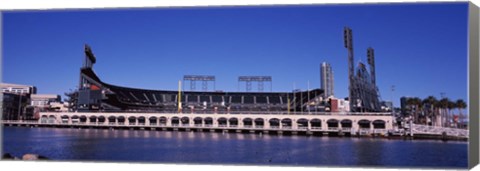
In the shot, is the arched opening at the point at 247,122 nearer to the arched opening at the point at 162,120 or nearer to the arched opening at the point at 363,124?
the arched opening at the point at 162,120

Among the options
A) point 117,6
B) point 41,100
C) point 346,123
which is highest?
point 117,6

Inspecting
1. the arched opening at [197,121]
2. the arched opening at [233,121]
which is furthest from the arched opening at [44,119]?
the arched opening at [233,121]

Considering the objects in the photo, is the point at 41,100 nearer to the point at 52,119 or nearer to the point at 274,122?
the point at 52,119

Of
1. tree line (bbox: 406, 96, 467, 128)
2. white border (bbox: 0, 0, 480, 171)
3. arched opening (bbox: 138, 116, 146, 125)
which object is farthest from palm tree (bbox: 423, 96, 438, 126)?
arched opening (bbox: 138, 116, 146, 125)

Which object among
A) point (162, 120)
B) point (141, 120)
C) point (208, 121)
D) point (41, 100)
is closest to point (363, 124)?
point (208, 121)

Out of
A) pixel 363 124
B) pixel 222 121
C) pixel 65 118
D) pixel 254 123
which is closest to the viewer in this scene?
pixel 363 124

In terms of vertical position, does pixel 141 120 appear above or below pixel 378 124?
below

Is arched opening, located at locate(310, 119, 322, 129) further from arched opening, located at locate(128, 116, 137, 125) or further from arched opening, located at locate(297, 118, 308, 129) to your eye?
arched opening, located at locate(128, 116, 137, 125)

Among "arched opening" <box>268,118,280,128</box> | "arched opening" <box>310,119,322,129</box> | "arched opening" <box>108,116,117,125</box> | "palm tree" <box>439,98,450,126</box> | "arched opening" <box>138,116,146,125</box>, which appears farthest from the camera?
"arched opening" <box>108,116,117,125</box>

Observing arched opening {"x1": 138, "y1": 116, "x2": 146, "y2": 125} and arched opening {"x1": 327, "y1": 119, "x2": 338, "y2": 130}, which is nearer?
arched opening {"x1": 327, "y1": 119, "x2": 338, "y2": 130}

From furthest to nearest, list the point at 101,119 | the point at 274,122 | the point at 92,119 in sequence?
the point at 92,119 → the point at 101,119 → the point at 274,122

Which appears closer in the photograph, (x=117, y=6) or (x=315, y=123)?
(x=117, y=6)
